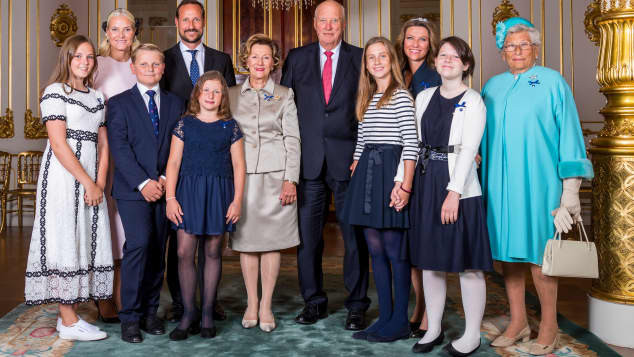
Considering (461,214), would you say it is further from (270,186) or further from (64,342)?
(64,342)

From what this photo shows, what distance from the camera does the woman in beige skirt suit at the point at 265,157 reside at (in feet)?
10.3

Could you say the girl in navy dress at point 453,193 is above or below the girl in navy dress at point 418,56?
below

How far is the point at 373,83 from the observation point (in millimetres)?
3020

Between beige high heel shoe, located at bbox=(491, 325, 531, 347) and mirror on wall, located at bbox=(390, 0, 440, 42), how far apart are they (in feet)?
17.2

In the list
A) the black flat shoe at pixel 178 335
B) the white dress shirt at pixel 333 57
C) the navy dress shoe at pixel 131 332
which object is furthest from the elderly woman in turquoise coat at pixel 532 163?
the navy dress shoe at pixel 131 332

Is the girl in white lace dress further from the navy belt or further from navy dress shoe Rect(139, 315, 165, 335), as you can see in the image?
the navy belt

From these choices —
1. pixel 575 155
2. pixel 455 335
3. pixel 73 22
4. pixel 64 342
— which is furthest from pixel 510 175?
pixel 73 22

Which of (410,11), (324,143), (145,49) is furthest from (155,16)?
(324,143)

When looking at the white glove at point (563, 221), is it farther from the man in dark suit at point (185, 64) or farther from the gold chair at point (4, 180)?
the gold chair at point (4, 180)

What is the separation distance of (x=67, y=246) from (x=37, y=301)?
31 centimetres

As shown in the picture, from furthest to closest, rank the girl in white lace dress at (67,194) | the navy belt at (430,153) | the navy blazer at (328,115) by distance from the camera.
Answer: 1. the navy blazer at (328,115)
2. the girl in white lace dress at (67,194)
3. the navy belt at (430,153)

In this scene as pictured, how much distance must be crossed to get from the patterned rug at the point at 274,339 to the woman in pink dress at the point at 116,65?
1.80 ft

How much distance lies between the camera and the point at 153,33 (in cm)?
773

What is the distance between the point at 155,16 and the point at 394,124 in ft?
18.8
